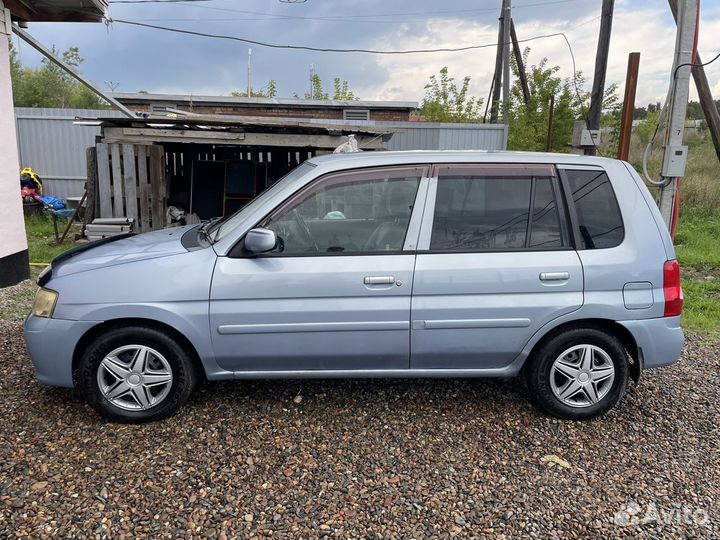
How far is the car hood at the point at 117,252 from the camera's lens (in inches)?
137

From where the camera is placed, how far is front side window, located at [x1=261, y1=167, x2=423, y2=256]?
349 cm

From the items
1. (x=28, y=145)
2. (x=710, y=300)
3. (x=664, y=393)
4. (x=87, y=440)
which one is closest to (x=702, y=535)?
(x=664, y=393)

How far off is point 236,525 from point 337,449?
2.64 feet

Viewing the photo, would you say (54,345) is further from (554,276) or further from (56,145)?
(56,145)

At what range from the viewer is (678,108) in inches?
240

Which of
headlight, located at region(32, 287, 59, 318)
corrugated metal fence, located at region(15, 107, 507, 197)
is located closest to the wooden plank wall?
corrugated metal fence, located at region(15, 107, 507, 197)

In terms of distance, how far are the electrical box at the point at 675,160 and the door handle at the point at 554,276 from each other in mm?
3530

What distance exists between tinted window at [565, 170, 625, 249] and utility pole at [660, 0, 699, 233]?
2934mm

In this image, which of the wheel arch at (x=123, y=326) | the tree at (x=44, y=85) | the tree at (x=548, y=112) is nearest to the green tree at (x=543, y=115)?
the tree at (x=548, y=112)

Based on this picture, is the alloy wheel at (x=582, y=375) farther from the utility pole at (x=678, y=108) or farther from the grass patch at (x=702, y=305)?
the utility pole at (x=678, y=108)

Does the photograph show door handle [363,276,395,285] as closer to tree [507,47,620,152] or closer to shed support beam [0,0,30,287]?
shed support beam [0,0,30,287]

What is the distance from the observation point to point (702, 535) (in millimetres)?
2664

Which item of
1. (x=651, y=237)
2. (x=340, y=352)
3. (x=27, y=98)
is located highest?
(x=27, y=98)

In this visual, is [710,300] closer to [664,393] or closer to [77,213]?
[664,393]
